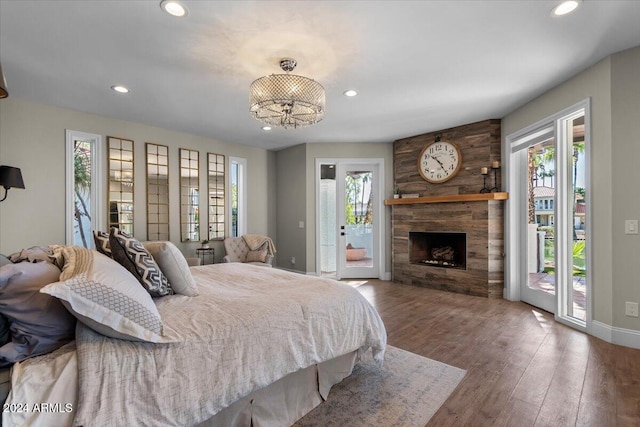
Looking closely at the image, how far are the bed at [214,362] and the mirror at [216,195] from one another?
10.9 feet

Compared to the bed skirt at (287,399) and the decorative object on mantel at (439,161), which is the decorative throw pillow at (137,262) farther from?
the decorative object on mantel at (439,161)

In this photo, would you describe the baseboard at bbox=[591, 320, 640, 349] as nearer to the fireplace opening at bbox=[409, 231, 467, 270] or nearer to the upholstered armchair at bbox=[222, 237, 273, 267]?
the fireplace opening at bbox=[409, 231, 467, 270]

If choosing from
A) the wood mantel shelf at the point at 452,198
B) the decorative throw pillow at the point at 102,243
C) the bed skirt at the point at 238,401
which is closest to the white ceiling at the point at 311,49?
the wood mantel shelf at the point at 452,198

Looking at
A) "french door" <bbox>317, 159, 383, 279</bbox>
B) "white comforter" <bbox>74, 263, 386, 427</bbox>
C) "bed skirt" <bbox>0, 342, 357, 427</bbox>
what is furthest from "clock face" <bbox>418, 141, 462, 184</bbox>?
"bed skirt" <bbox>0, 342, 357, 427</bbox>

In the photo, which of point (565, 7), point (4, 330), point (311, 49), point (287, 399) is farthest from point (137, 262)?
point (565, 7)

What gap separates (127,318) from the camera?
4.13 feet

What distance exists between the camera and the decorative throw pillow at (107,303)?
116 cm

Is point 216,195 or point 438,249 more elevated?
point 216,195

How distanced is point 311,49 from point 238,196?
3866 millimetres

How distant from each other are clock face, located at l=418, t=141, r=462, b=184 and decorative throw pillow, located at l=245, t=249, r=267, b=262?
301cm

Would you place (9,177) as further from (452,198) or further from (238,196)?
(452,198)

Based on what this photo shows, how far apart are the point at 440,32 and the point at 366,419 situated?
8.94 feet

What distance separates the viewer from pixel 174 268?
6.31 feet

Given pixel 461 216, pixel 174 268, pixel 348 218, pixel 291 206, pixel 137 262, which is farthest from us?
pixel 291 206
